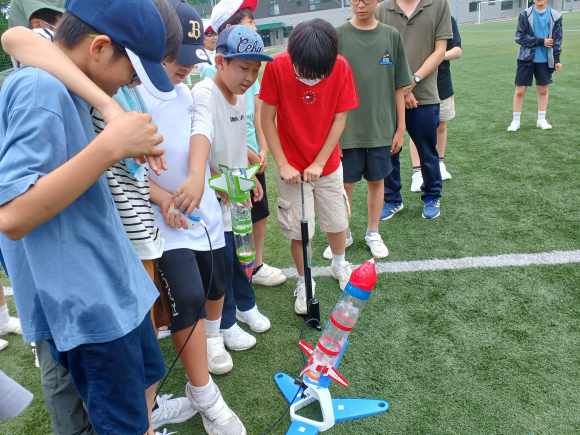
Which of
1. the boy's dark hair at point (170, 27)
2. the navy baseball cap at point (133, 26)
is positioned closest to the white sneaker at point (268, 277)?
the boy's dark hair at point (170, 27)

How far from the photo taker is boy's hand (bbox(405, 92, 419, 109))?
374 cm

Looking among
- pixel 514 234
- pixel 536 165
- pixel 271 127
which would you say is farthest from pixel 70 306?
pixel 536 165

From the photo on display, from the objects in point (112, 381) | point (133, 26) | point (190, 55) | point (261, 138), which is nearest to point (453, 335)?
point (261, 138)

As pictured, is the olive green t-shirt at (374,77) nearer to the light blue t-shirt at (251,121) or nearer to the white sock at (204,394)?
the light blue t-shirt at (251,121)

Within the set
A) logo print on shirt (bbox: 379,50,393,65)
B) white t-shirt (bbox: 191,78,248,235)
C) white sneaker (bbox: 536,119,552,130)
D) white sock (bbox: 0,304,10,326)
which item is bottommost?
white sock (bbox: 0,304,10,326)

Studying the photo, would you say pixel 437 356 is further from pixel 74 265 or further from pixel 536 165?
pixel 536 165

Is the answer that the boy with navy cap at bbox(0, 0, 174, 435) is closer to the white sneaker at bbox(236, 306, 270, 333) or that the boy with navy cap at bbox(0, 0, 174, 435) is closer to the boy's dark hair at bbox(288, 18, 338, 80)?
the boy's dark hair at bbox(288, 18, 338, 80)

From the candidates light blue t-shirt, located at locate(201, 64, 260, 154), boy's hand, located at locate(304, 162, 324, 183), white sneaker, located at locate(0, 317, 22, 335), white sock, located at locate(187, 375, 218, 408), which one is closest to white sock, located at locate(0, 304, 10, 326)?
white sneaker, located at locate(0, 317, 22, 335)

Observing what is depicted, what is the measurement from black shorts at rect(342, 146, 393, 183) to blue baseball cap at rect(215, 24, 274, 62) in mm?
1408

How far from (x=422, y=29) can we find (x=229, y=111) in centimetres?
230

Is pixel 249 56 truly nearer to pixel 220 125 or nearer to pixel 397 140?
pixel 220 125

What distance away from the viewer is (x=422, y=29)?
3729mm

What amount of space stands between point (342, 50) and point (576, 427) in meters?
2.64

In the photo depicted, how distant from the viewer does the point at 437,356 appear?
7.82 ft
